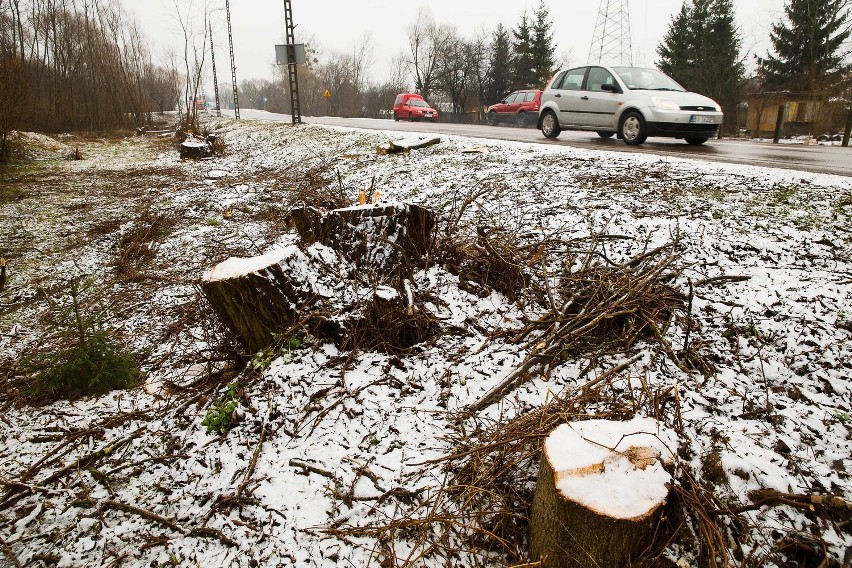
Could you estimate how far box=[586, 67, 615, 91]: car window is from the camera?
9.30m

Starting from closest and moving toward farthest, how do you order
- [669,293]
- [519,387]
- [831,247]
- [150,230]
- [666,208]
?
1. [519,387]
2. [669,293]
3. [831,247]
4. [666,208]
5. [150,230]

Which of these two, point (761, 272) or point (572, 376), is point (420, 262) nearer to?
point (572, 376)

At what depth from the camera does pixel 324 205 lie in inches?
195

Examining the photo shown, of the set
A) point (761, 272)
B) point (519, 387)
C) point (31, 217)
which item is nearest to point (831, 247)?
point (761, 272)

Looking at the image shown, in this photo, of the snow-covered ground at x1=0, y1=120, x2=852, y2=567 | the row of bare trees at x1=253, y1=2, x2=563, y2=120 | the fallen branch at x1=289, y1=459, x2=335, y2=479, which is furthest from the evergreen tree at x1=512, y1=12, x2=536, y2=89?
the fallen branch at x1=289, y1=459, x2=335, y2=479

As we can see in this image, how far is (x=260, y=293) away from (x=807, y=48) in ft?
117

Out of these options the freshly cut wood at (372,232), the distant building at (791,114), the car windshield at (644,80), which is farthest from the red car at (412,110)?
the freshly cut wood at (372,232)

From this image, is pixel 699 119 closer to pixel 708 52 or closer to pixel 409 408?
pixel 409 408

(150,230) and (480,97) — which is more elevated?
(480,97)

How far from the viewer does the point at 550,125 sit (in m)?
10.9

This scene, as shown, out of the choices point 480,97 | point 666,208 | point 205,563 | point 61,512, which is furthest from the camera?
point 480,97

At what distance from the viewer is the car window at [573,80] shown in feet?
32.8

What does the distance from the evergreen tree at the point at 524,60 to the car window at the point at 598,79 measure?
30745mm

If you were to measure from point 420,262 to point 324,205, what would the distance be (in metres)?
1.64
